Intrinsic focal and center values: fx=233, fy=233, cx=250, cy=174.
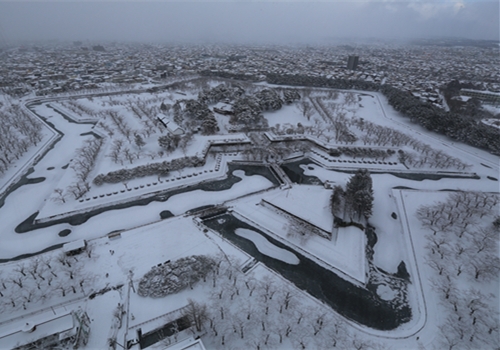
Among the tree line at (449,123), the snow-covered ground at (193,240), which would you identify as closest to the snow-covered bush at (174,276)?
the snow-covered ground at (193,240)

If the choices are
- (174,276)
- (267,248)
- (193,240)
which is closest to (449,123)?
(267,248)

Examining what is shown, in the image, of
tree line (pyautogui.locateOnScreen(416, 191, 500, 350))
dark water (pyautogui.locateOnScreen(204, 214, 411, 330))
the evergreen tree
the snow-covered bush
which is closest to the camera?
tree line (pyautogui.locateOnScreen(416, 191, 500, 350))

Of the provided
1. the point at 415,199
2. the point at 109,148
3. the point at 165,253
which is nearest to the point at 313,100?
the point at 415,199

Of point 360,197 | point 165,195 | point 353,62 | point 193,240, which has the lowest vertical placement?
point 193,240

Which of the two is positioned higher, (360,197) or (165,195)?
(360,197)

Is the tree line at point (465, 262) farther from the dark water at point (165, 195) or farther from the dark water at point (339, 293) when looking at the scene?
the dark water at point (165, 195)

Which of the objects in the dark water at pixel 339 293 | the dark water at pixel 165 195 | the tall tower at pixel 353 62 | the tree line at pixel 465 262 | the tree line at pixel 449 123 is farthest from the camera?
the tall tower at pixel 353 62

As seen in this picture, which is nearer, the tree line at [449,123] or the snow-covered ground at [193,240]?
the snow-covered ground at [193,240]

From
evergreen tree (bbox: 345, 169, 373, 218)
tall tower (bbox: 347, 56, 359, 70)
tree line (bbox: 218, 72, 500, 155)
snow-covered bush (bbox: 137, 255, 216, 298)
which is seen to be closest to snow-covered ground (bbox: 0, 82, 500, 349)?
snow-covered bush (bbox: 137, 255, 216, 298)

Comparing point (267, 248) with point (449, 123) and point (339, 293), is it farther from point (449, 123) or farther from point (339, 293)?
point (449, 123)

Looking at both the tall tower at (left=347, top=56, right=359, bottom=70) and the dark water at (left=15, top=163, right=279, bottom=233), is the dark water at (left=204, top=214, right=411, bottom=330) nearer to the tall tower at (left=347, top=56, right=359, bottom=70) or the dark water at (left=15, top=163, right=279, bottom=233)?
the dark water at (left=15, top=163, right=279, bottom=233)

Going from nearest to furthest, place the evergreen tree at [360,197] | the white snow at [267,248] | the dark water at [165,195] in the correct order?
the white snow at [267,248], the evergreen tree at [360,197], the dark water at [165,195]

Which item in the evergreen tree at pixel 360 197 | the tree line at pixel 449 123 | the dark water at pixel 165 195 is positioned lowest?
the dark water at pixel 165 195
